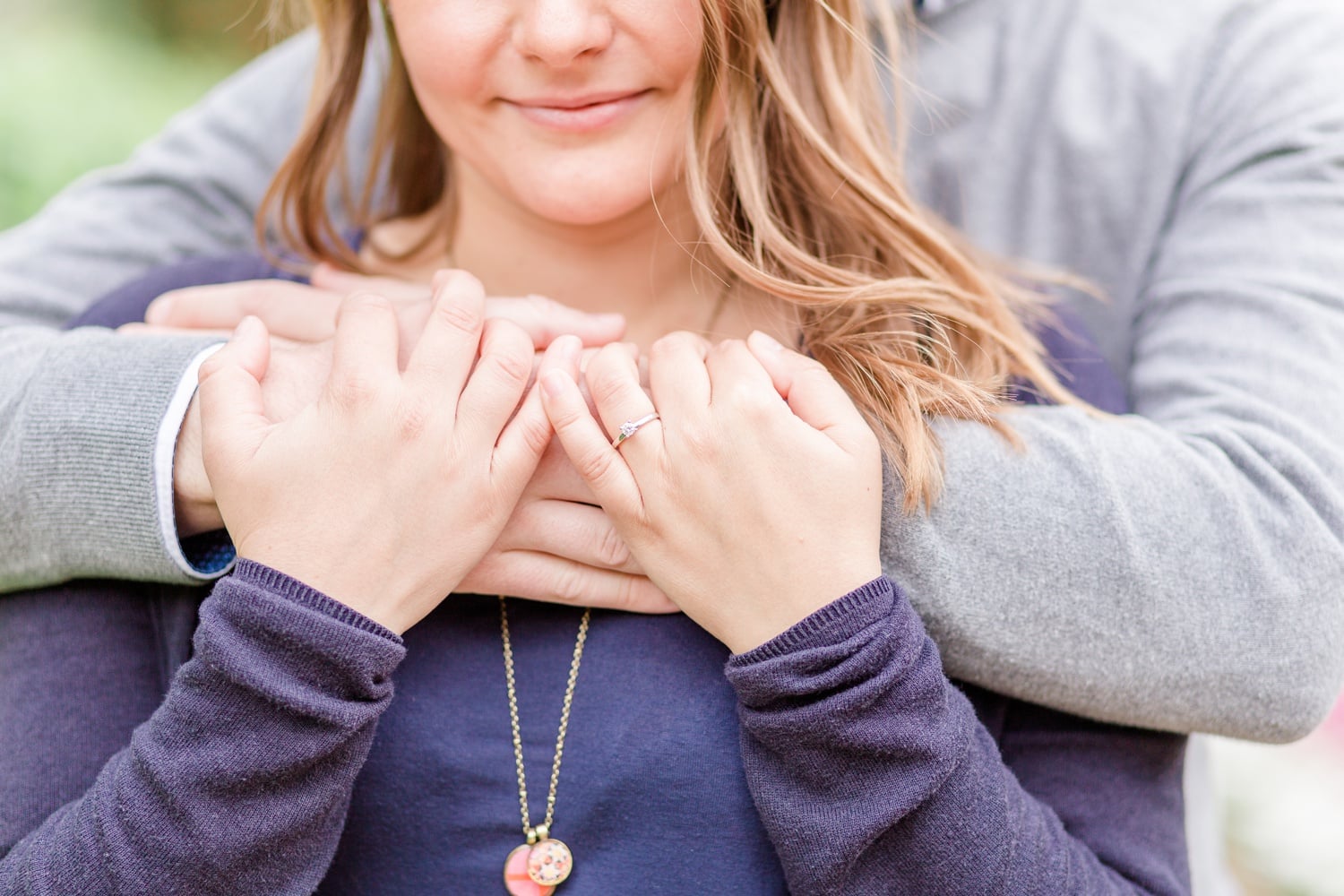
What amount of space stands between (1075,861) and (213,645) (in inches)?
29.0

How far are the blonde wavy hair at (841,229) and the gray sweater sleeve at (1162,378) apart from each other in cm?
8

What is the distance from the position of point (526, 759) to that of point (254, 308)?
590mm

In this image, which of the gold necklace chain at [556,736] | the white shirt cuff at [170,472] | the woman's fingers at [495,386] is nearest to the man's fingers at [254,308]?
the white shirt cuff at [170,472]

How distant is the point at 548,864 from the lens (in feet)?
3.50

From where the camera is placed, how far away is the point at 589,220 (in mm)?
1250

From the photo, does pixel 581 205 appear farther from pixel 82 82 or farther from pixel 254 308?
pixel 82 82

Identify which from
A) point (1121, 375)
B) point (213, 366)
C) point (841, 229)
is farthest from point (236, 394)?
point (1121, 375)

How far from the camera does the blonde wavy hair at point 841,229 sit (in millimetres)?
1154

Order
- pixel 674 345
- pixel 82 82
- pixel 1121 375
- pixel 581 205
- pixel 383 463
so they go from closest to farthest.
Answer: pixel 383 463
pixel 674 345
pixel 581 205
pixel 1121 375
pixel 82 82

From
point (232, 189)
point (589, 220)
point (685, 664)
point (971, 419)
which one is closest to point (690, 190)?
point (589, 220)

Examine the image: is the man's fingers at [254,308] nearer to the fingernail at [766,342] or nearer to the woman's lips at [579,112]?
the woman's lips at [579,112]

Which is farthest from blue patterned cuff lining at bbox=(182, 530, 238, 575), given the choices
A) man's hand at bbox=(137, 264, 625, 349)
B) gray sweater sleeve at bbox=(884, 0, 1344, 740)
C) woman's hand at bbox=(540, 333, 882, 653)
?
gray sweater sleeve at bbox=(884, 0, 1344, 740)

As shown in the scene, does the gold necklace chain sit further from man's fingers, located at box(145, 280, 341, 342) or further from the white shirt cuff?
man's fingers, located at box(145, 280, 341, 342)

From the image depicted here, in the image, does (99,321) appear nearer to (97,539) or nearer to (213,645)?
(97,539)
